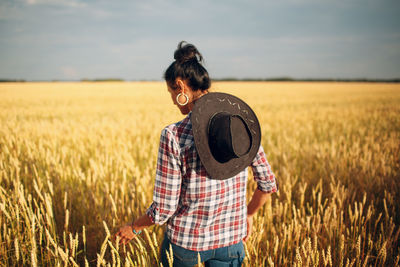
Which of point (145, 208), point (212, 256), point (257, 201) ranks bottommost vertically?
point (145, 208)

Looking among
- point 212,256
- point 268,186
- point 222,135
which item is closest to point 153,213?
point 212,256

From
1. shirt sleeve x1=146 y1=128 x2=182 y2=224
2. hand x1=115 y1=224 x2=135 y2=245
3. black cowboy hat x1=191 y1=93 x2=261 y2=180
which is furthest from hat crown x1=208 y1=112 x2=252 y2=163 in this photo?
hand x1=115 y1=224 x2=135 y2=245

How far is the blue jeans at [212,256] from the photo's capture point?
1148 millimetres

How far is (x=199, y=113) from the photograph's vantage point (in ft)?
3.18

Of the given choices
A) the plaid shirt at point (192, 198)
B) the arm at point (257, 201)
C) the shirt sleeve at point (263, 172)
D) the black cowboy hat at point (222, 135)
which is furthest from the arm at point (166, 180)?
the arm at point (257, 201)

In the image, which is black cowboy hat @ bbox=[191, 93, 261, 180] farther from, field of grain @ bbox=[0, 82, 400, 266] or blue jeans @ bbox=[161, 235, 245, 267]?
field of grain @ bbox=[0, 82, 400, 266]

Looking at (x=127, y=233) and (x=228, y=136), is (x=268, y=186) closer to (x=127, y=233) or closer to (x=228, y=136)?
(x=228, y=136)

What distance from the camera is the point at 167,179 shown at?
1034 mm

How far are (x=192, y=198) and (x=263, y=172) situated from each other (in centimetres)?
40

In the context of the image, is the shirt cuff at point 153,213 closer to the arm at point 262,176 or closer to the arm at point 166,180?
the arm at point 166,180

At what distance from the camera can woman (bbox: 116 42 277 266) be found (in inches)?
39.5

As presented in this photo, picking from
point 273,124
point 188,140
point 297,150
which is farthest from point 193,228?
point 273,124

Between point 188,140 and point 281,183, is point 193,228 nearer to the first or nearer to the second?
point 188,140

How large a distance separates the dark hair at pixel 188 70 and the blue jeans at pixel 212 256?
76 centimetres
